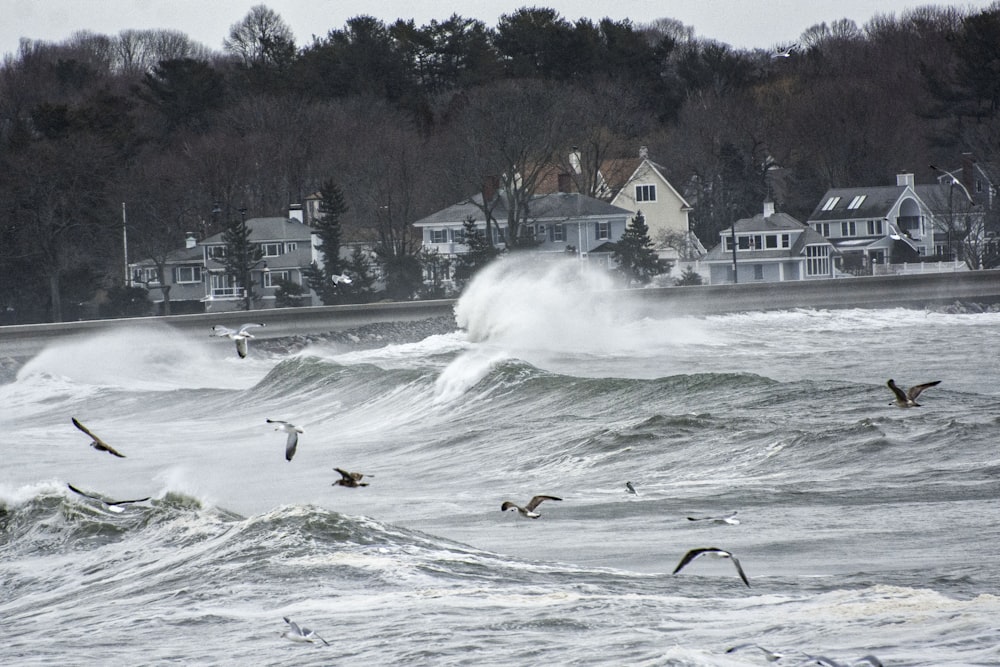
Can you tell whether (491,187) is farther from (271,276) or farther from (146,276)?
(146,276)

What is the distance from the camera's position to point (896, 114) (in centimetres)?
9325

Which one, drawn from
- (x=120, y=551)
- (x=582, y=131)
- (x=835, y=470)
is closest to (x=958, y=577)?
(x=835, y=470)

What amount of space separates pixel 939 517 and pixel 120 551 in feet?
22.7

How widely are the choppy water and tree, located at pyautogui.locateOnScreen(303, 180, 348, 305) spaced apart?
108ft

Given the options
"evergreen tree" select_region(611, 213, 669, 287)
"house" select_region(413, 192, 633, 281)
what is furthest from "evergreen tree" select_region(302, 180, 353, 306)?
"evergreen tree" select_region(611, 213, 669, 287)

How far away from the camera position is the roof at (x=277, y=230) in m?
74.7

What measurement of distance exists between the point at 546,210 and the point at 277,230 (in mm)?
14104

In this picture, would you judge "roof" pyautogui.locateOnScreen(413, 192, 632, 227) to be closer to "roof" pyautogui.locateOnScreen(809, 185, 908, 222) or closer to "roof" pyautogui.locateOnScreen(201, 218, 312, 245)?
"roof" pyautogui.locateOnScreen(201, 218, 312, 245)

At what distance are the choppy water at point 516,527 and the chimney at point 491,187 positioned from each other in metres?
44.2

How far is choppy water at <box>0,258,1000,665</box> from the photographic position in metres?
8.73

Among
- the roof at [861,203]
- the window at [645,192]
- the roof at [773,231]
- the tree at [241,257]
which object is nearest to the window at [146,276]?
the tree at [241,257]

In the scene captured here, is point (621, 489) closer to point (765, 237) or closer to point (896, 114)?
point (765, 237)

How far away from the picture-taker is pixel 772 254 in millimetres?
74812

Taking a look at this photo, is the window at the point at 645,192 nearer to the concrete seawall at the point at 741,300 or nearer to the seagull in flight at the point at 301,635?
the concrete seawall at the point at 741,300
